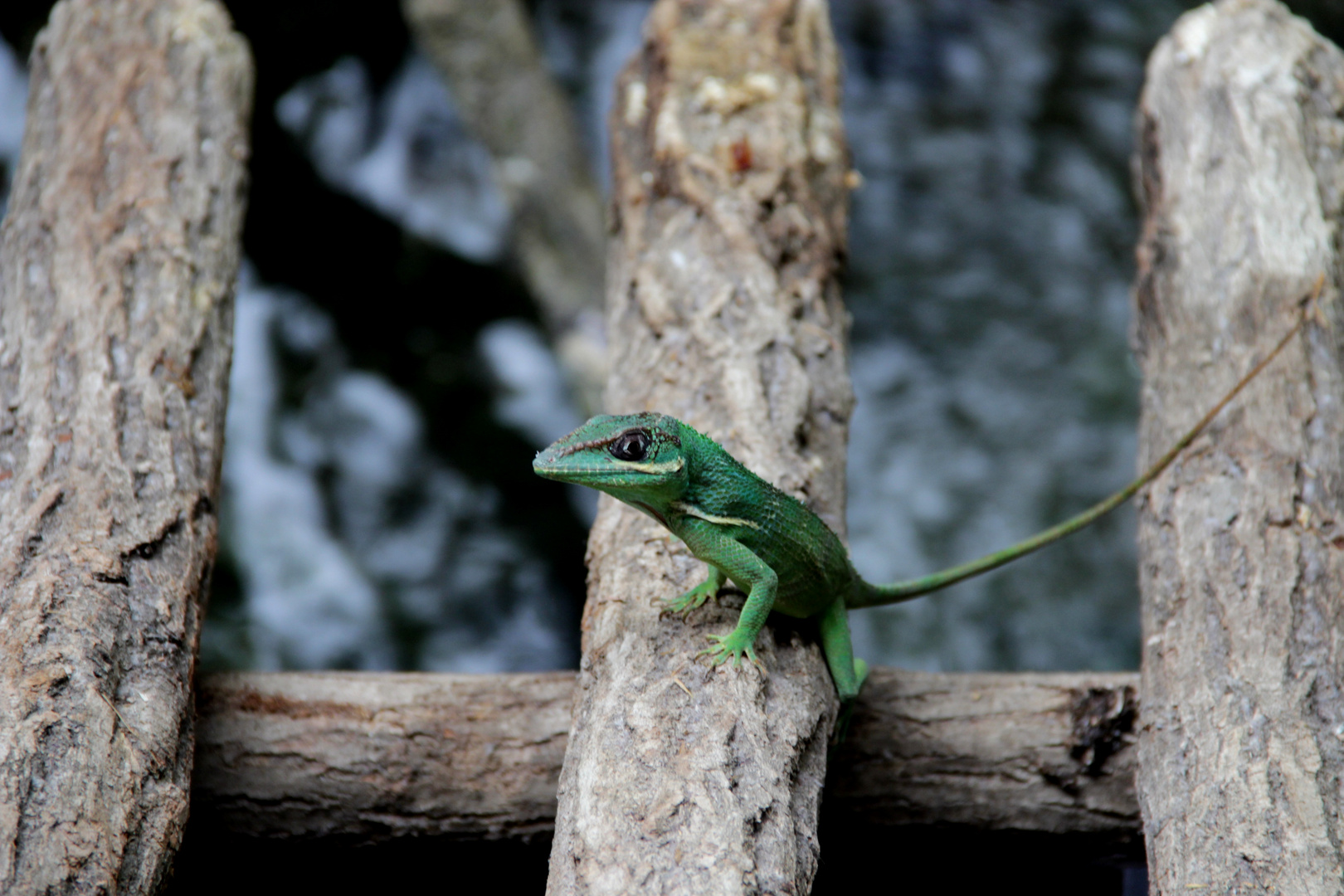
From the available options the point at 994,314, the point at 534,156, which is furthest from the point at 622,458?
the point at 994,314

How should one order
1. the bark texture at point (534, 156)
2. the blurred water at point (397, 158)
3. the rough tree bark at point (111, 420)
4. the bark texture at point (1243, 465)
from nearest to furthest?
the rough tree bark at point (111, 420) → the bark texture at point (1243, 465) → the bark texture at point (534, 156) → the blurred water at point (397, 158)

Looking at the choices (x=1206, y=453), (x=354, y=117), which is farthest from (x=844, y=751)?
(x=354, y=117)

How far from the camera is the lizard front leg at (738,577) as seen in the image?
2785mm

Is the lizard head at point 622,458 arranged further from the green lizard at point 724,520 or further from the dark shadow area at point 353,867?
the dark shadow area at point 353,867

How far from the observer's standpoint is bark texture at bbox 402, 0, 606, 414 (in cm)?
716

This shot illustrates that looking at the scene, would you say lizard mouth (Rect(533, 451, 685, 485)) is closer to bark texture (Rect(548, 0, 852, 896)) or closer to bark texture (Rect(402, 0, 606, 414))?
bark texture (Rect(548, 0, 852, 896))

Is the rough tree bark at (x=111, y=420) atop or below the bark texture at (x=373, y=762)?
atop

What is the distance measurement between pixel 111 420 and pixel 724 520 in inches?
76.5

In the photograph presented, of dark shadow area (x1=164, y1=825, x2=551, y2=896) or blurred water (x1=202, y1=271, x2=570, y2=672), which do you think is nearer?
dark shadow area (x1=164, y1=825, x2=551, y2=896)

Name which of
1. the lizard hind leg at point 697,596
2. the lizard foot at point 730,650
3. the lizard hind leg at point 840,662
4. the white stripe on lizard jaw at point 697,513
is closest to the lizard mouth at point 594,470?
the white stripe on lizard jaw at point 697,513

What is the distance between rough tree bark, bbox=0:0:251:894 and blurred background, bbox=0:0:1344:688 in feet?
10.1

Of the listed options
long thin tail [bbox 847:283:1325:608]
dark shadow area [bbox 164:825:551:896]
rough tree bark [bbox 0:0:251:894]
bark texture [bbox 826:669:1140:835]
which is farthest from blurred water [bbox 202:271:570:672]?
long thin tail [bbox 847:283:1325:608]

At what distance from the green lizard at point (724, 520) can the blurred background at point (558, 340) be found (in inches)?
167

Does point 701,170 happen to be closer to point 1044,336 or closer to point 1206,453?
point 1206,453
